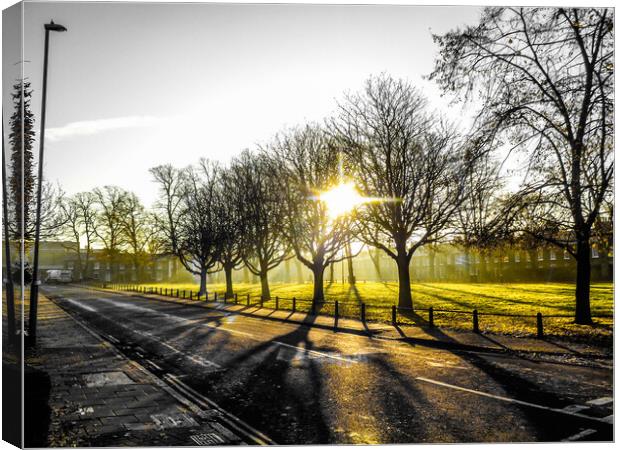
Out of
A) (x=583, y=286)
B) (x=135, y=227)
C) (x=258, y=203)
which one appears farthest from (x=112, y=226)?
(x=583, y=286)

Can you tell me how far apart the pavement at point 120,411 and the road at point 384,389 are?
1.28ft

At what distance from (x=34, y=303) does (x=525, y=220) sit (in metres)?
14.5

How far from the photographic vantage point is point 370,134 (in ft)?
73.7

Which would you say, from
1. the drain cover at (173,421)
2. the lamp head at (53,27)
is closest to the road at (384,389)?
the drain cover at (173,421)

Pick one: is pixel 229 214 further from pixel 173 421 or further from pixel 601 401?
pixel 601 401

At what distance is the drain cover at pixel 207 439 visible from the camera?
252 inches

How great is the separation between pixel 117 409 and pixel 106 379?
2.60m

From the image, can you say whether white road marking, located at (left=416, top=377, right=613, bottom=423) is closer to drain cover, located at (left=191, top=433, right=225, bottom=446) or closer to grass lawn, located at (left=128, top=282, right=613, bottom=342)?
grass lawn, located at (left=128, top=282, right=613, bottom=342)

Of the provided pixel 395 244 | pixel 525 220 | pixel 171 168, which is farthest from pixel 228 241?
pixel 525 220

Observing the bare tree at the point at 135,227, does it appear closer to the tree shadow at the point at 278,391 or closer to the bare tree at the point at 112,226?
the bare tree at the point at 112,226

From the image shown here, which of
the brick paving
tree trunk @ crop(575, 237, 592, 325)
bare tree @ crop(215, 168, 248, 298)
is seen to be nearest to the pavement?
the brick paving

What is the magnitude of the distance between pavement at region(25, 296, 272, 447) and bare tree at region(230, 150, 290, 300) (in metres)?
18.2

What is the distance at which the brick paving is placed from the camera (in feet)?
21.0

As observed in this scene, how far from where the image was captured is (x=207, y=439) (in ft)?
21.2
